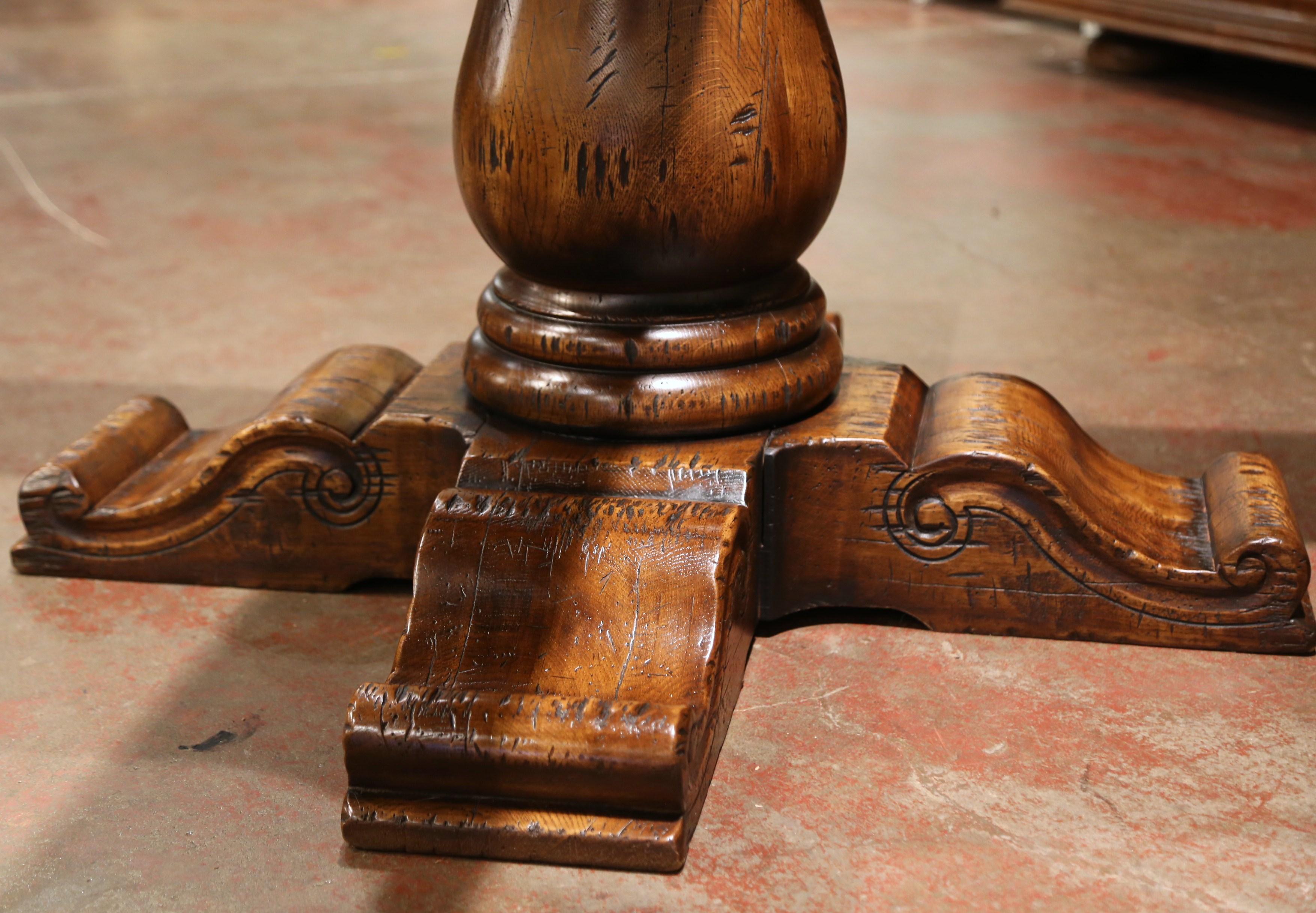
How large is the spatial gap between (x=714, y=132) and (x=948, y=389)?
44cm

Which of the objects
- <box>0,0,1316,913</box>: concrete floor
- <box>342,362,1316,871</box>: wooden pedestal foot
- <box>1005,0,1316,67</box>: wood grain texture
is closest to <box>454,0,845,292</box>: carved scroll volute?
<box>342,362,1316,871</box>: wooden pedestal foot

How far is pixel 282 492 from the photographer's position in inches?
57.3

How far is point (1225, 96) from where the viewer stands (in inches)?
164

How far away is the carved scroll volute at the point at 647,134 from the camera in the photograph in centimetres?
122

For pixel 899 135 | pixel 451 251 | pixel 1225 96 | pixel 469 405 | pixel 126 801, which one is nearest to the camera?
pixel 126 801

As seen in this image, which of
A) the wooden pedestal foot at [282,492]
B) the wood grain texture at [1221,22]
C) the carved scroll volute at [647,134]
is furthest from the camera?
the wood grain texture at [1221,22]

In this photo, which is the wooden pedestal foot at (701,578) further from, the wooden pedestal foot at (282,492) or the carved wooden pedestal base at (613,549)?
the wooden pedestal foot at (282,492)

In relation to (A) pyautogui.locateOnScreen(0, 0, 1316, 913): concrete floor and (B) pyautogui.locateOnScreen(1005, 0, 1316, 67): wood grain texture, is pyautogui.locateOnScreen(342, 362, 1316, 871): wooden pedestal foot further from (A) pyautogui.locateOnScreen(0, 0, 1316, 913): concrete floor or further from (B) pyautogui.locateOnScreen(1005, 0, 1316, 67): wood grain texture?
(B) pyautogui.locateOnScreen(1005, 0, 1316, 67): wood grain texture

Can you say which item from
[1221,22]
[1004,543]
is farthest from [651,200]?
[1221,22]

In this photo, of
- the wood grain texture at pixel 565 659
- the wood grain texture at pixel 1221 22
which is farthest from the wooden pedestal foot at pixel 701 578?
the wood grain texture at pixel 1221 22

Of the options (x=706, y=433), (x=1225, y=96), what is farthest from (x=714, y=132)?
(x=1225, y=96)

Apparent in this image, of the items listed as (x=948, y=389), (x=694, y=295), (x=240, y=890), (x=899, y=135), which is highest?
(x=694, y=295)

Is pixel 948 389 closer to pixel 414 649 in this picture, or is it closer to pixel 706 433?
pixel 706 433

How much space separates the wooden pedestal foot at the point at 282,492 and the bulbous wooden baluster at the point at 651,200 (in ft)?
0.38
